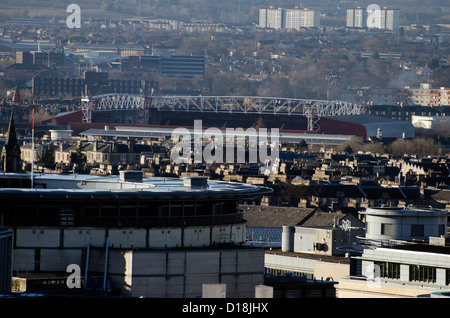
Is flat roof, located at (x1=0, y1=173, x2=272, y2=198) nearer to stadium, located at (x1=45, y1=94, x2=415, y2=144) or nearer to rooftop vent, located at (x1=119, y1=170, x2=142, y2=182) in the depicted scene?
rooftop vent, located at (x1=119, y1=170, x2=142, y2=182)

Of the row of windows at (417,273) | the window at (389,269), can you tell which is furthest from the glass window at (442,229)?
the row of windows at (417,273)

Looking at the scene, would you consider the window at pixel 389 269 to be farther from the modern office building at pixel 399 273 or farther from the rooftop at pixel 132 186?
the rooftop at pixel 132 186

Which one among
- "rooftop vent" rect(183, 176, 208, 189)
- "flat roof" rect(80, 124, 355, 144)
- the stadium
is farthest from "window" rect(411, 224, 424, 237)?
the stadium

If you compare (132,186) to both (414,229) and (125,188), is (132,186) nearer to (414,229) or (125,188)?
(125,188)

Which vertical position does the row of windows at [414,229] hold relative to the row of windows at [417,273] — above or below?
below

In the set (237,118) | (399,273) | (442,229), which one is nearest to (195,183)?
(399,273)

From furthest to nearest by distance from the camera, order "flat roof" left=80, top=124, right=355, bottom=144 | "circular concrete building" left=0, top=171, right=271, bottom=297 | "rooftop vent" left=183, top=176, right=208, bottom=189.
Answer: "flat roof" left=80, top=124, right=355, bottom=144
"rooftop vent" left=183, top=176, right=208, bottom=189
"circular concrete building" left=0, top=171, right=271, bottom=297

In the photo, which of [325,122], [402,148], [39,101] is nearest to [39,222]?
[402,148]
